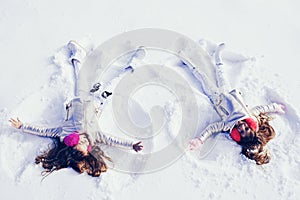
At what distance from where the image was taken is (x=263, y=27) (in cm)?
394

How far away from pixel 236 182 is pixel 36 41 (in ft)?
7.40

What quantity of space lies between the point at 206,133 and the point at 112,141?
766 mm

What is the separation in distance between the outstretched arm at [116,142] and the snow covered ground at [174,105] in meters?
0.14

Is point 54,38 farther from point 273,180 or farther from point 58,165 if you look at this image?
point 273,180

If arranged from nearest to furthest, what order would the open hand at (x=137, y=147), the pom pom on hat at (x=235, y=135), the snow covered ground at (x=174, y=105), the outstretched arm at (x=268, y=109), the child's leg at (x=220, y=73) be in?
the snow covered ground at (x=174, y=105), the open hand at (x=137, y=147), the pom pom on hat at (x=235, y=135), the outstretched arm at (x=268, y=109), the child's leg at (x=220, y=73)

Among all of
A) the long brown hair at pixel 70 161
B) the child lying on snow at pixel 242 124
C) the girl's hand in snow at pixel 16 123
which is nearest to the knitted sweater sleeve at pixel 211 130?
the child lying on snow at pixel 242 124

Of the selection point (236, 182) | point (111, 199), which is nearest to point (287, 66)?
point (236, 182)

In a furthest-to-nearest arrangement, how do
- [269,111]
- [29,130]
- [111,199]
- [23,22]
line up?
[23,22] < [269,111] < [29,130] < [111,199]

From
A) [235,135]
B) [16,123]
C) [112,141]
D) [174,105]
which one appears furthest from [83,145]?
[235,135]

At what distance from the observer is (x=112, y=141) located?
3.15 m

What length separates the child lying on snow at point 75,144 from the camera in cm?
303

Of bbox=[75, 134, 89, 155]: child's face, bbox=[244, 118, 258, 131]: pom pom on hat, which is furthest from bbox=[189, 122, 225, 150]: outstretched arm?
bbox=[75, 134, 89, 155]: child's face

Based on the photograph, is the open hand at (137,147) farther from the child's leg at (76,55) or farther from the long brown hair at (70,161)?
the child's leg at (76,55)

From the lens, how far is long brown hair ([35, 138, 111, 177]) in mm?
3010
